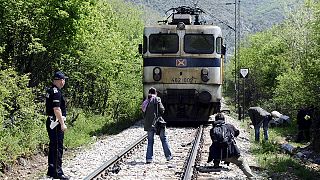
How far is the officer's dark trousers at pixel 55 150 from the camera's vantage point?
29.7 feet

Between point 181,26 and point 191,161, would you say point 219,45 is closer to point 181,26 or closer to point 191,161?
point 181,26

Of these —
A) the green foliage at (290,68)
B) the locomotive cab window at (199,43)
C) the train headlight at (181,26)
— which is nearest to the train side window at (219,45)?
the locomotive cab window at (199,43)

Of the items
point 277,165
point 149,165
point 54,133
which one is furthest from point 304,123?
point 54,133

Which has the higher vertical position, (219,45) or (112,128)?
(219,45)

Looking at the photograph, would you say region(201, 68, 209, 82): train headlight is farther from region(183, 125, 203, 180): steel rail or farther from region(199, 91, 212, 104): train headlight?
region(183, 125, 203, 180): steel rail

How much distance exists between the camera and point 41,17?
54.6 feet

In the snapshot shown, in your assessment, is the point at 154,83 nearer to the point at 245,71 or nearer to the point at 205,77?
the point at 205,77

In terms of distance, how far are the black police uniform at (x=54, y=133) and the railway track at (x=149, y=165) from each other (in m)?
0.69

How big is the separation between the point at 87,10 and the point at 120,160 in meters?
8.33

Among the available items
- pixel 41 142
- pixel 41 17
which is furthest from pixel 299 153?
pixel 41 17

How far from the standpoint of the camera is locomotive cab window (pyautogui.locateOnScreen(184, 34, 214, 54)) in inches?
738

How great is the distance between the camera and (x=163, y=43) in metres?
19.1

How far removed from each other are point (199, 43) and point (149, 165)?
878 cm

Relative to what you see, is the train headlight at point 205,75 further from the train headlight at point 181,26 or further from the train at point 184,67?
the train headlight at point 181,26
